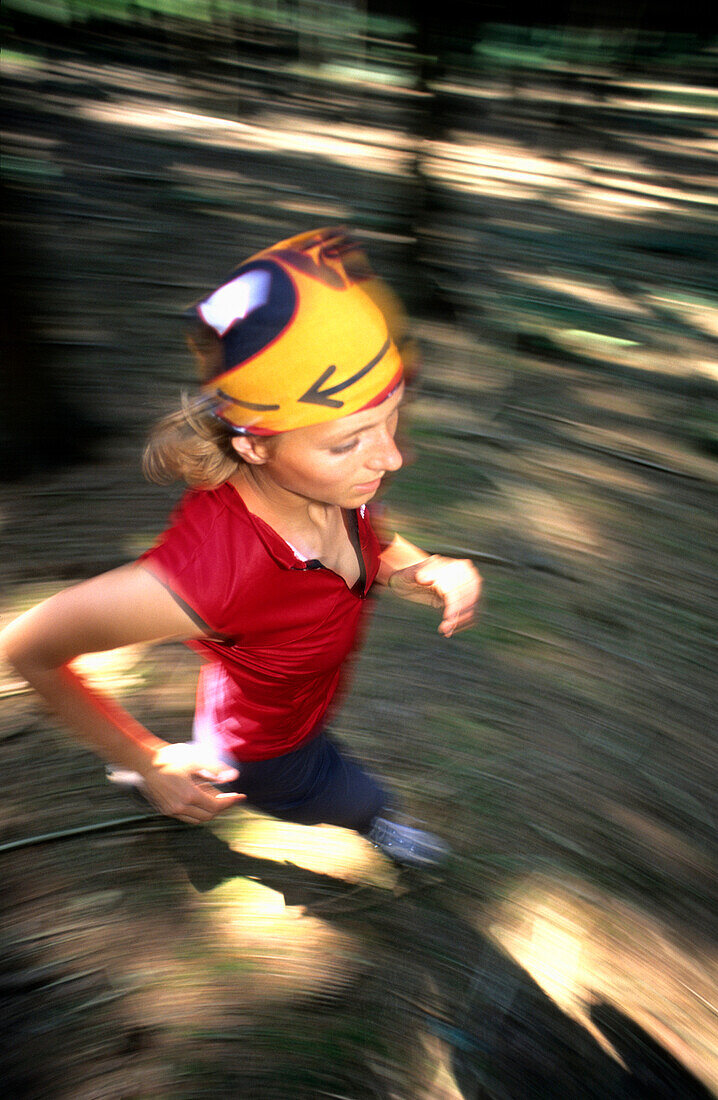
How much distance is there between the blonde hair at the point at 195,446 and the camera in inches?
48.1

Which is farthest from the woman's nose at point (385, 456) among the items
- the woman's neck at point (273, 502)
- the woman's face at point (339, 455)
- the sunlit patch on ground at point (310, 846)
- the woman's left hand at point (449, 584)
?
the sunlit patch on ground at point (310, 846)

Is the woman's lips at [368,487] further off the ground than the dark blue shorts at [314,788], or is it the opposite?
the woman's lips at [368,487]

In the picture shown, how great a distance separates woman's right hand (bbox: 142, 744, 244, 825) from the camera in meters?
1.36

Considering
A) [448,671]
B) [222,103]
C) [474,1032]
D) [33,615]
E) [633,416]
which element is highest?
[222,103]

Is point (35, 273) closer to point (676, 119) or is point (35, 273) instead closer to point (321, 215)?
point (321, 215)

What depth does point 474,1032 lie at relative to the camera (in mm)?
1604

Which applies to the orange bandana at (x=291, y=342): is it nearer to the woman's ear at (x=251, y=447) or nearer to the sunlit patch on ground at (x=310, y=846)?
the woman's ear at (x=251, y=447)

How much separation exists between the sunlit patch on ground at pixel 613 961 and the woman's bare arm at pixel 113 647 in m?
0.83

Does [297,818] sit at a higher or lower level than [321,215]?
lower

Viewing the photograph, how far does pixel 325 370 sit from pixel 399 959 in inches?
50.7

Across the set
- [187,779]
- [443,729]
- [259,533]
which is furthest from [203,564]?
[443,729]

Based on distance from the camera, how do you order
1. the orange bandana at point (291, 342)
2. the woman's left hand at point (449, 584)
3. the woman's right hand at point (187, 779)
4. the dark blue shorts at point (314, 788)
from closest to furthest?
the orange bandana at point (291, 342), the woman's right hand at point (187, 779), the woman's left hand at point (449, 584), the dark blue shorts at point (314, 788)

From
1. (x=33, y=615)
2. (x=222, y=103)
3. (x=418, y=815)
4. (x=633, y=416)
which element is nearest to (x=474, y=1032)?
(x=418, y=815)

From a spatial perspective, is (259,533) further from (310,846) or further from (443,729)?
(443,729)
